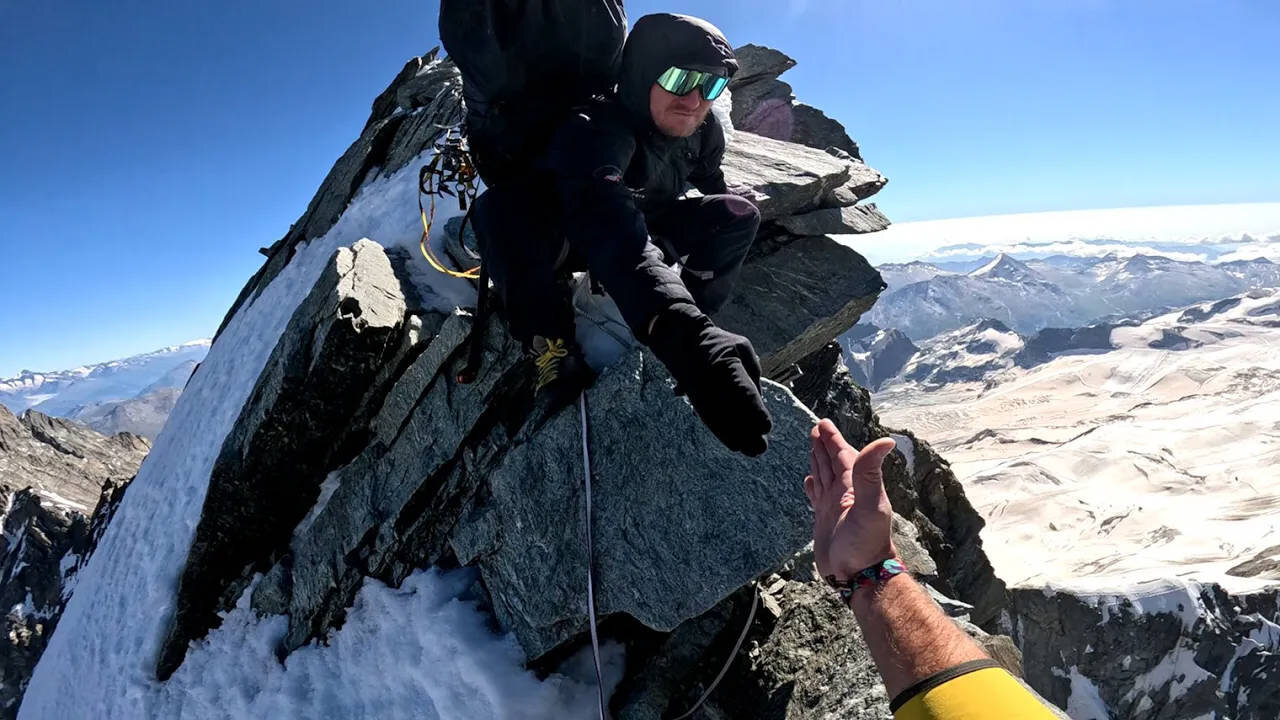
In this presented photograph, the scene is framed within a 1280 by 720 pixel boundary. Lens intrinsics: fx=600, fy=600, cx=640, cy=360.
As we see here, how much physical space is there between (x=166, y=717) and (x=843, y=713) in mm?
9545


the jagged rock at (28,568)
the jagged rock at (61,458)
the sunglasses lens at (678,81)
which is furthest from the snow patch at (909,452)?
the jagged rock at (61,458)

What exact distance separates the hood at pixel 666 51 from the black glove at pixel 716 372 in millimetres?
2402

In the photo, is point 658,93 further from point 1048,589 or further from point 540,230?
point 1048,589

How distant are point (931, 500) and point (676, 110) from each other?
1767 cm

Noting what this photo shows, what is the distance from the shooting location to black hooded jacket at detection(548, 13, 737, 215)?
15.8ft

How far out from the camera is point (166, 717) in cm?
871

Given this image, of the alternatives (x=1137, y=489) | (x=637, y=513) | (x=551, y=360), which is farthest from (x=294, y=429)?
(x=1137, y=489)

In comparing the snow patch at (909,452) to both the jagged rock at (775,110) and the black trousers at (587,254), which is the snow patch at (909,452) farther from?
the black trousers at (587,254)

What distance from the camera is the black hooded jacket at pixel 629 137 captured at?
480cm

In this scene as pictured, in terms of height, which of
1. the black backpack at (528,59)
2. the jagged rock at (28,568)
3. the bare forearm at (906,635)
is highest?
the black backpack at (528,59)

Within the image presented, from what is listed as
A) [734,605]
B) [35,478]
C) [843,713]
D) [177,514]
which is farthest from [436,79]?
[35,478]

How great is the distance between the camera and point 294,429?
8953mm

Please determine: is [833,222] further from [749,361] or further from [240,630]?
[240,630]

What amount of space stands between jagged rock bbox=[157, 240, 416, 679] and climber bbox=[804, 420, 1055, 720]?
685 centimetres
